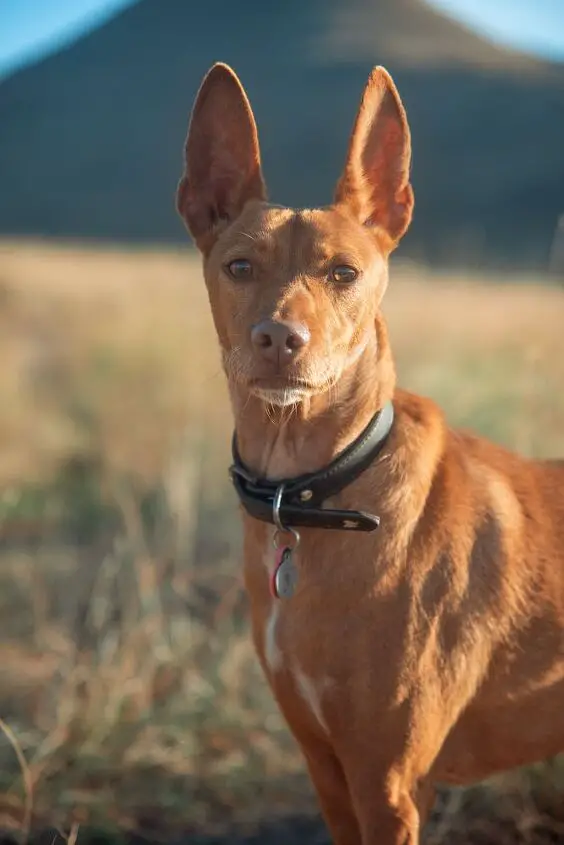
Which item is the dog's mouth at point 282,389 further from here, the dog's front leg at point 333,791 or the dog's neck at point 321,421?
the dog's front leg at point 333,791

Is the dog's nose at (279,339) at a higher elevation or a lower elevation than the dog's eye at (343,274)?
lower

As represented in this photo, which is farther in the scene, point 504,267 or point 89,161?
point 89,161

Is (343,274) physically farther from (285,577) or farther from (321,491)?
(285,577)

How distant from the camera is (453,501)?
2.63 m

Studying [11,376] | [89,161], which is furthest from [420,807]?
[89,161]

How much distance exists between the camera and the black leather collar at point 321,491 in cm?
246

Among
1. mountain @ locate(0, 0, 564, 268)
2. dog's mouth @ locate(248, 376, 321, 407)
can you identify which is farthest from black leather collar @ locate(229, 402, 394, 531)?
mountain @ locate(0, 0, 564, 268)

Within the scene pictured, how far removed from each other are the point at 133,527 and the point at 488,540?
7.86ft

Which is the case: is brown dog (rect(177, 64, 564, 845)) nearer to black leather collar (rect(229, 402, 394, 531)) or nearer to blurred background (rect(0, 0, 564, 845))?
black leather collar (rect(229, 402, 394, 531))

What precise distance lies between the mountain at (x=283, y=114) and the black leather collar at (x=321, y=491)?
15.9 metres

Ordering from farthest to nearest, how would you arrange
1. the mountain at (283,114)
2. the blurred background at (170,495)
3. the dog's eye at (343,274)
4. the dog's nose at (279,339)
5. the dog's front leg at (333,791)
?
1. the mountain at (283,114)
2. the blurred background at (170,495)
3. the dog's front leg at (333,791)
4. the dog's eye at (343,274)
5. the dog's nose at (279,339)

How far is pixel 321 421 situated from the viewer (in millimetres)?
2615

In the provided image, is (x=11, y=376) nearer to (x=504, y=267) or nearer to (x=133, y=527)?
(x=133, y=527)

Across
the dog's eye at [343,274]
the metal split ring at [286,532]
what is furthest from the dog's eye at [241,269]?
the metal split ring at [286,532]
